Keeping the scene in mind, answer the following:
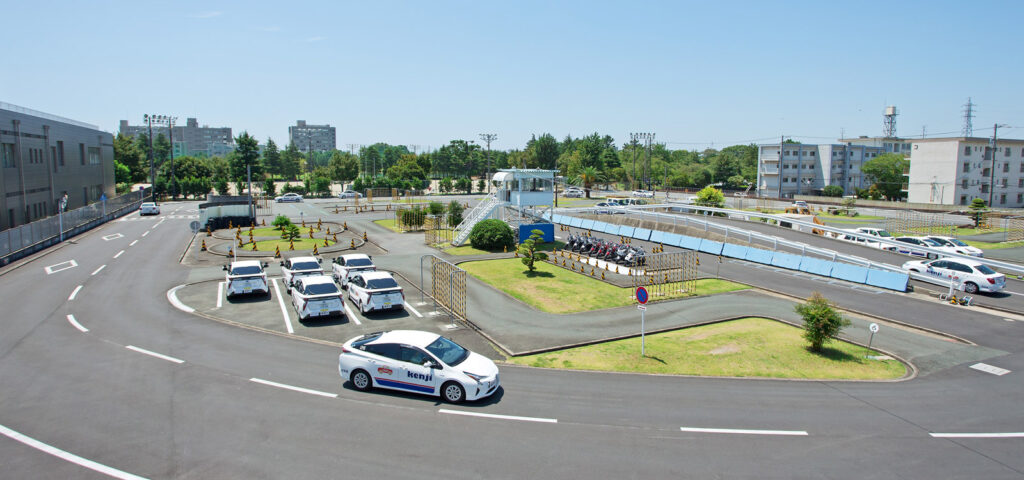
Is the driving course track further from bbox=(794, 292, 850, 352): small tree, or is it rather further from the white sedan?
the white sedan

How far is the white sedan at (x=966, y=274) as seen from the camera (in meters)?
26.0

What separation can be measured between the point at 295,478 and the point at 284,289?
18.5 m

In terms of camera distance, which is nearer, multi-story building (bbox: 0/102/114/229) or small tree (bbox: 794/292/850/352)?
small tree (bbox: 794/292/850/352)

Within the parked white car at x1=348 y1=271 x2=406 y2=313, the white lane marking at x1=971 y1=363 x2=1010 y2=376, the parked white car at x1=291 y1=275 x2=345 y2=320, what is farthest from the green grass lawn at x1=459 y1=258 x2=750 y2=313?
the white lane marking at x1=971 y1=363 x2=1010 y2=376

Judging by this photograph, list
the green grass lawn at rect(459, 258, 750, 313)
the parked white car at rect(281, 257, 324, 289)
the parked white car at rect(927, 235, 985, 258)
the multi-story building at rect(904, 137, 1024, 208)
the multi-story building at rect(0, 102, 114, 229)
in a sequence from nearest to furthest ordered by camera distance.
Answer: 1. the green grass lawn at rect(459, 258, 750, 313)
2. the parked white car at rect(281, 257, 324, 289)
3. the parked white car at rect(927, 235, 985, 258)
4. the multi-story building at rect(0, 102, 114, 229)
5. the multi-story building at rect(904, 137, 1024, 208)

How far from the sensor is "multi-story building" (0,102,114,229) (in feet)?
147

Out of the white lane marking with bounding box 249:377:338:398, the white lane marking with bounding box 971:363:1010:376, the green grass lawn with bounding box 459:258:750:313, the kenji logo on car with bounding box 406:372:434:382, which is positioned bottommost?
the white lane marking with bounding box 971:363:1010:376

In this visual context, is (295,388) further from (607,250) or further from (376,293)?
(607,250)

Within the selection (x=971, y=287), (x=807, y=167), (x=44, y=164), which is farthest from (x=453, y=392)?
(x=807, y=167)

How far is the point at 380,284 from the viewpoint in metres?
22.7

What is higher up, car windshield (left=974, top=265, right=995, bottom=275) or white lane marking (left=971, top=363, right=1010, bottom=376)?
car windshield (left=974, top=265, right=995, bottom=275)

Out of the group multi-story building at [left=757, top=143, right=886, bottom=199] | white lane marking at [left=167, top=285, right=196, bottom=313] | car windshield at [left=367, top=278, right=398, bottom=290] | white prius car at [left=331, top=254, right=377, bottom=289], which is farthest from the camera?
multi-story building at [left=757, top=143, right=886, bottom=199]

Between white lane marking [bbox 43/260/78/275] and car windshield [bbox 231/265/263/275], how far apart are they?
44.7 feet

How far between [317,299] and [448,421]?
10407 mm
